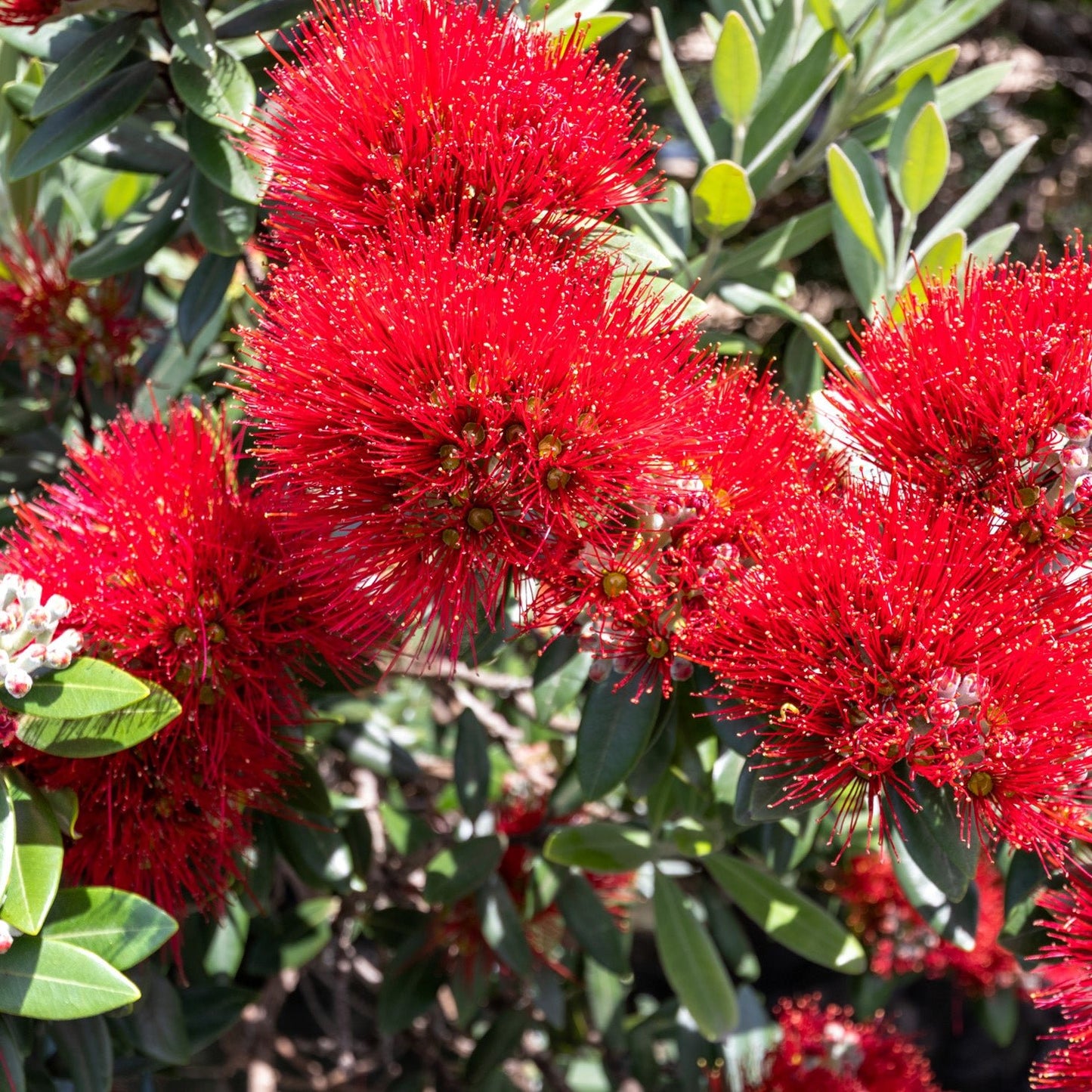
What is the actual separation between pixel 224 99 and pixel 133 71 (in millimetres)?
182

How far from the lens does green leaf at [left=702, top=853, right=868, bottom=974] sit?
5.27 ft

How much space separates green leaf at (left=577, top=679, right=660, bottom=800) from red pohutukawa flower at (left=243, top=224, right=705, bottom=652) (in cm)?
25

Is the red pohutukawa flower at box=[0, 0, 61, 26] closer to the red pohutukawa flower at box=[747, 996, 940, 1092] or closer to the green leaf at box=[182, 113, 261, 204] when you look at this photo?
the green leaf at box=[182, 113, 261, 204]

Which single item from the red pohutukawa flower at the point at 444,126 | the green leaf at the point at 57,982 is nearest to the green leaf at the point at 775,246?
the red pohutukawa flower at the point at 444,126

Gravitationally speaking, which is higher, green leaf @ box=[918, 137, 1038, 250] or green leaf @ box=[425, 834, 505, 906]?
green leaf @ box=[918, 137, 1038, 250]

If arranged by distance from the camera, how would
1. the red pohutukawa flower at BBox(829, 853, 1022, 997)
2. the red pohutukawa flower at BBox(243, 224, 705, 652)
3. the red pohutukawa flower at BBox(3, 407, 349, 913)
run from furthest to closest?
1. the red pohutukawa flower at BBox(829, 853, 1022, 997)
2. the red pohutukawa flower at BBox(3, 407, 349, 913)
3. the red pohutukawa flower at BBox(243, 224, 705, 652)

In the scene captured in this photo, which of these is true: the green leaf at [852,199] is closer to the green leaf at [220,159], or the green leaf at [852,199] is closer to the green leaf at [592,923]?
the green leaf at [220,159]

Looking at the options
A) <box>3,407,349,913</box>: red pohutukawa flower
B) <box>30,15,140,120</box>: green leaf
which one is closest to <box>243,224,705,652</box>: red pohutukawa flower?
<box>3,407,349,913</box>: red pohutukawa flower

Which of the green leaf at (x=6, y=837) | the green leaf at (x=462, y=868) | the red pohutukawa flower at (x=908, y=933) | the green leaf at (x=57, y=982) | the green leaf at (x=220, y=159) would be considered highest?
the green leaf at (x=220, y=159)

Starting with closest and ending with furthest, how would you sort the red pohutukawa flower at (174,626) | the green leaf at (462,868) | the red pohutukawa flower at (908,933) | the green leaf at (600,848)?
the red pohutukawa flower at (174,626), the green leaf at (600,848), the green leaf at (462,868), the red pohutukawa flower at (908,933)

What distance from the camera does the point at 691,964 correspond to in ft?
5.67

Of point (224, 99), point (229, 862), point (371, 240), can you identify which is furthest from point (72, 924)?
point (224, 99)

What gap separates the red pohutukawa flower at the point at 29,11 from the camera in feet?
4.30

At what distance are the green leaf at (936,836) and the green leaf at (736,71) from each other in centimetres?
97
